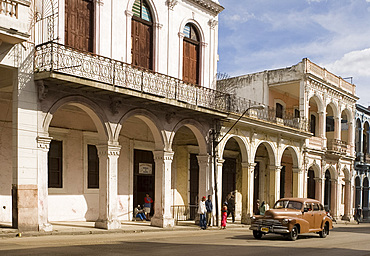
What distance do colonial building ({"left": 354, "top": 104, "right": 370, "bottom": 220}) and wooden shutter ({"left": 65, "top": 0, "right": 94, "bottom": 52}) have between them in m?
29.2

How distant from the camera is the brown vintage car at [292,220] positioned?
16.2m

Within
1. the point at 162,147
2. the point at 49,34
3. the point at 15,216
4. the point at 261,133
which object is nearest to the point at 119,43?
the point at 49,34

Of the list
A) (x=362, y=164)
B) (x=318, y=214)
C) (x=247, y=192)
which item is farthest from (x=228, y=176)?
(x=362, y=164)

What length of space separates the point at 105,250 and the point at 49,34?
7.80m

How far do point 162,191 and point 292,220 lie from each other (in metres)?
5.88

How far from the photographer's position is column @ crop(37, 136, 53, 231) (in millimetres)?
14484

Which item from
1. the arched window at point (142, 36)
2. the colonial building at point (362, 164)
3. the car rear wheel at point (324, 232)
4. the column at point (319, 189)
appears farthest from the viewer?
the colonial building at point (362, 164)

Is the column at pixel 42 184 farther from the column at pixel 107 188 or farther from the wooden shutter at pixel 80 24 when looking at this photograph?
the wooden shutter at pixel 80 24

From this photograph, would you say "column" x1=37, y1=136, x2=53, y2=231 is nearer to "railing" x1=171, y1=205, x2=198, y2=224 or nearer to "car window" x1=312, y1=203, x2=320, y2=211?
"railing" x1=171, y1=205, x2=198, y2=224

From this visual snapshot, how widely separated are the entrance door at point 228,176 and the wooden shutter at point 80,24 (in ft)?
43.9

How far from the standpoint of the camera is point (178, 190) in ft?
80.3

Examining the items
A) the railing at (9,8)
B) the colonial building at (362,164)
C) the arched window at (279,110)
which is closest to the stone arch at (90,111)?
the railing at (9,8)

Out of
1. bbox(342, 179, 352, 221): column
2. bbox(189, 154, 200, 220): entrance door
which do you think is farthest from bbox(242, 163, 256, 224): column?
bbox(342, 179, 352, 221): column

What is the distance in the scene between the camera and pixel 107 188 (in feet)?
55.3
